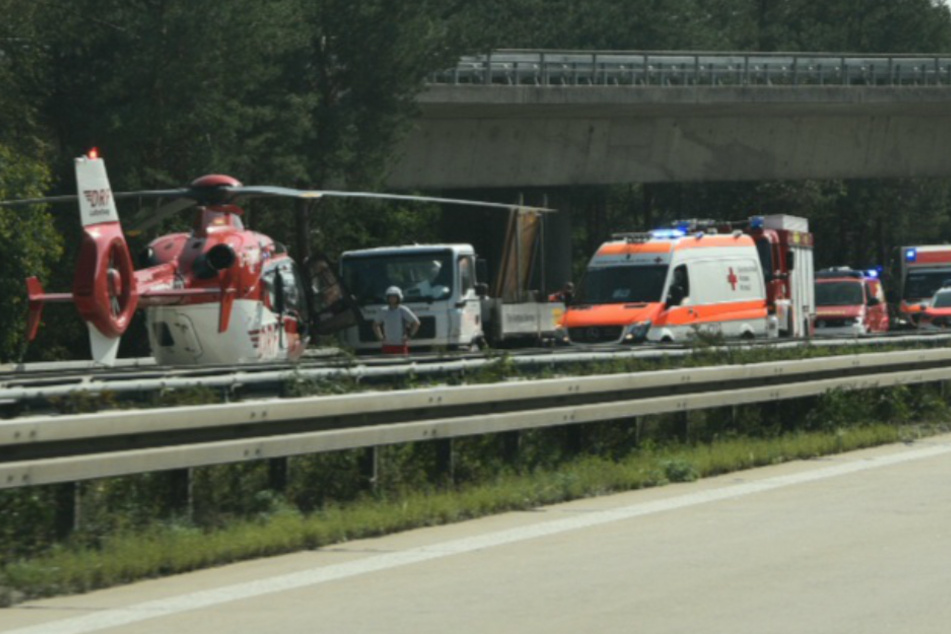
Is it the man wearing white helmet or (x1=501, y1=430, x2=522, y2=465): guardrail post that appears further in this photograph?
the man wearing white helmet

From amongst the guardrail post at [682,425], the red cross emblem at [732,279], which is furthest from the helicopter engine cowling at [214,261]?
the red cross emblem at [732,279]

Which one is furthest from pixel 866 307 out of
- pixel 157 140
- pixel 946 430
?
pixel 946 430

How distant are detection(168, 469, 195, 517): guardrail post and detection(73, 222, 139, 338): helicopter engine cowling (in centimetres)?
1270

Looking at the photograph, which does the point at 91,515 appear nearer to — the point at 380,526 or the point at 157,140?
the point at 380,526

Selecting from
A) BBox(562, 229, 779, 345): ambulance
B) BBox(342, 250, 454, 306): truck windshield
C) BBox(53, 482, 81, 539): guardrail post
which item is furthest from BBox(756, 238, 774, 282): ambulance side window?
BBox(53, 482, 81, 539): guardrail post

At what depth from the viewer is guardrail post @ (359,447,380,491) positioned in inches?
524

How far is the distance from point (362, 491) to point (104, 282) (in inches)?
465

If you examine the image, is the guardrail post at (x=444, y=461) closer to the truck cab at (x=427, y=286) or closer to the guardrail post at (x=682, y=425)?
the guardrail post at (x=682, y=425)

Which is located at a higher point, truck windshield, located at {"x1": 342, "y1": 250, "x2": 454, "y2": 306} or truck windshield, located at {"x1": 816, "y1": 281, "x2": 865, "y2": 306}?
truck windshield, located at {"x1": 342, "y1": 250, "x2": 454, "y2": 306}

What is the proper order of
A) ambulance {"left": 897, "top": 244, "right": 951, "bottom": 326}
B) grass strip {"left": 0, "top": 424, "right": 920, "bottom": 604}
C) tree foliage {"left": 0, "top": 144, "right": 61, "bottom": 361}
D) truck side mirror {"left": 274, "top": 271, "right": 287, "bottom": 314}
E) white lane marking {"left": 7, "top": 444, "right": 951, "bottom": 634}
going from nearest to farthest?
white lane marking {"left": 7, "top": 444, "right": 951, "bottom": 634}
grass strip {"left": 0, "top": 424, "right": 920, "bottom": 604}
truck side mirror {"left": 274, "top": 271, "right": 287, "bottom": 314}
tree foliage {"left": 0, "top": 144, "right": 61, "bottom": 361}
ambulance {"left": 897, "top": 244, "right": 951, "bottom": 326}

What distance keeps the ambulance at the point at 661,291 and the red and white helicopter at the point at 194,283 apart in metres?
8.16

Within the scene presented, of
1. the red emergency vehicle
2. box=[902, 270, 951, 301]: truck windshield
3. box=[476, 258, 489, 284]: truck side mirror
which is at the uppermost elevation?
box=[476, 258, 489, 284]: truck side mirror

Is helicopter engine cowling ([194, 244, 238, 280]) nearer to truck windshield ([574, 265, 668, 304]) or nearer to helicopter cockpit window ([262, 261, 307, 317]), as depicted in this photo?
helicopter cockpit window ([262, 261, 307, 317])

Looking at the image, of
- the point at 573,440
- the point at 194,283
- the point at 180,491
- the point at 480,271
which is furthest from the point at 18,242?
the point at 180,491
